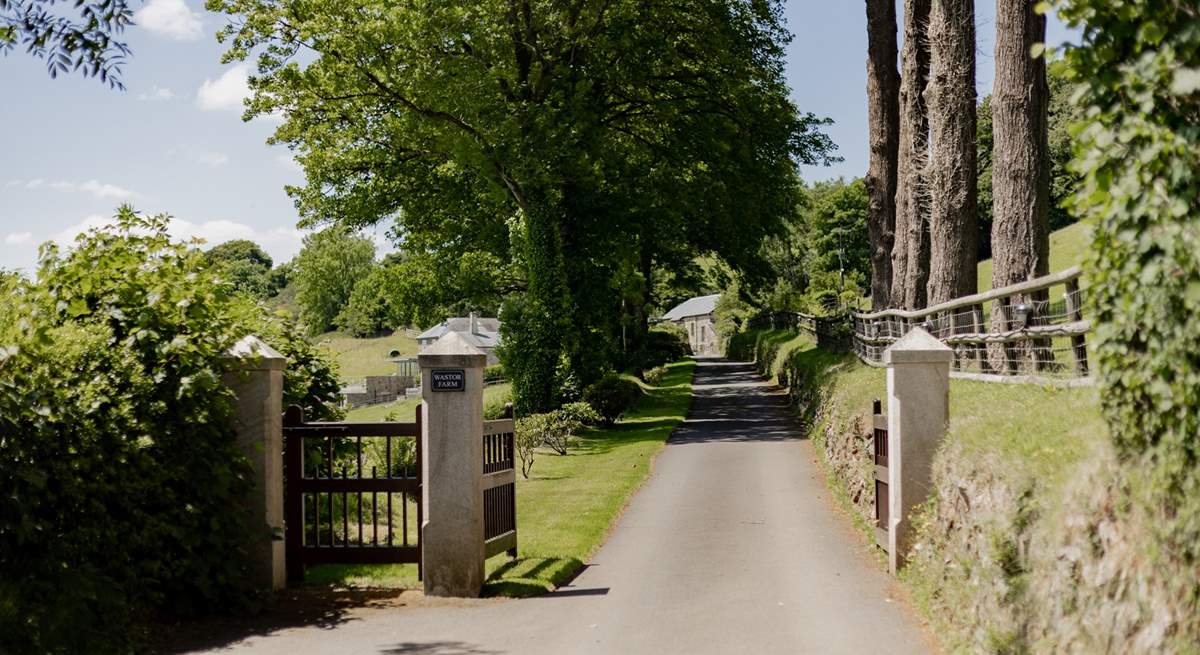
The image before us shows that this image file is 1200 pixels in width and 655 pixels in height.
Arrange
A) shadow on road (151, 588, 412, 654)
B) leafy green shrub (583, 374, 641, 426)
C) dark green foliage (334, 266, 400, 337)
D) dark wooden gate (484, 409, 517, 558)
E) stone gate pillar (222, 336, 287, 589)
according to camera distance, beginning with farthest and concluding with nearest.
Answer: dark green foliage (334, 266, 400, 337), leafy green shrub (583, 374, 641, 426), dark wooden gate (484, 409, 517, 558), stone gate pillar (222, 336, 287, 589), shadow on road (151, 588, 412, 654)

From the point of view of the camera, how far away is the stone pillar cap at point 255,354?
30.1ft

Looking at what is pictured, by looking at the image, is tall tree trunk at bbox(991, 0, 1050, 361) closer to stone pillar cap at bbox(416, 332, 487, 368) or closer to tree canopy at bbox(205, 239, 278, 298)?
stone pillar cap at bbox(416, 332, 487, 368)

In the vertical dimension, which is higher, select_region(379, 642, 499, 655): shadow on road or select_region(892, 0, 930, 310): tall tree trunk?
select_region(892, 0, 930, 310): tall tree trunk

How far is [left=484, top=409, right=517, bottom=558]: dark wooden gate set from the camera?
10.5 metres

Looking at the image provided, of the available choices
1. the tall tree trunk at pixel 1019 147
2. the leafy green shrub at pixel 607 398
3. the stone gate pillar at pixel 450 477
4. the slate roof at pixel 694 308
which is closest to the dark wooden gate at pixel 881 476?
the tall tree trunk at pixel 1019 147

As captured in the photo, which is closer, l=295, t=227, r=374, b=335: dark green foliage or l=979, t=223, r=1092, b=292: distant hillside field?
l=979, t=223, r=1092, b=292: distant hillside field

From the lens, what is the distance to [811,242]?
95.5m

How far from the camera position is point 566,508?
1551 centimetres

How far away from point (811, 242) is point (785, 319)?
45.5 m

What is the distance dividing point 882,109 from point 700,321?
81.8 meters

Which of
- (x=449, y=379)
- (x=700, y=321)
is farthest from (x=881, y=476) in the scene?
(x=700, y=321)

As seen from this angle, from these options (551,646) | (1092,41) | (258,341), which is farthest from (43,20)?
(1092,41)

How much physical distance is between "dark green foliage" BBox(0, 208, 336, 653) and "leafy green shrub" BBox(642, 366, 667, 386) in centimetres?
3723

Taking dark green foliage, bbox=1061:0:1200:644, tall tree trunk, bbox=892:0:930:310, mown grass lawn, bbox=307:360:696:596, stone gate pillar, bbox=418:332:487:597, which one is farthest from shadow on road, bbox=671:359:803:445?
dark green foliage, bbox=1061:0:1200:644
